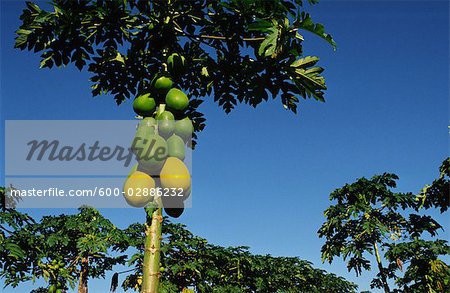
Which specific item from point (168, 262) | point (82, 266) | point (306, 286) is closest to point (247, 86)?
point (168, 262)

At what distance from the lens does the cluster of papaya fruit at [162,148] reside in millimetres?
2509

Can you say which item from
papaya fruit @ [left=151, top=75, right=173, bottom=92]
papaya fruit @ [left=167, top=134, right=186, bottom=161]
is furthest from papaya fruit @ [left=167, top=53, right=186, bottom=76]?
papaya fruit @ [left=167, top=134, right=186, bottom=161]

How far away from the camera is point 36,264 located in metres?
10.3

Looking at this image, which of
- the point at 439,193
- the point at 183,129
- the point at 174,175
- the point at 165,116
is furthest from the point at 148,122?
the point at 439,193

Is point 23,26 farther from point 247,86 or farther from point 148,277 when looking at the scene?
point 148,277

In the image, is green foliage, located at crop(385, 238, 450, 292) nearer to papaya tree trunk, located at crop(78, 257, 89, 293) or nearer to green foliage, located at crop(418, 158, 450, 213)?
green foliage, located at crop(418, 158, 450, 213)

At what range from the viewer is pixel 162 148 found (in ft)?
8.68

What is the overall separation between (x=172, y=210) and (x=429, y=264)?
13150 millimetres

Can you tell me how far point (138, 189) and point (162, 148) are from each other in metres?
0.33

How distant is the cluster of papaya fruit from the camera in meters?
2.51

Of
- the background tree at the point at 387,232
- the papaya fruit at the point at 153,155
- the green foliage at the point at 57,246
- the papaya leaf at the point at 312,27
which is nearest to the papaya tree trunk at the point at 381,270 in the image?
the background tree at the point at 387,232

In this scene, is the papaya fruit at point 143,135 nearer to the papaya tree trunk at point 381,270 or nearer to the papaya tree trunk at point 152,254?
the papaya tree trunk at point 152,254

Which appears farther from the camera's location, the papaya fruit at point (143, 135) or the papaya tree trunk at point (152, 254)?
the papaya fruit at point (143, 135)

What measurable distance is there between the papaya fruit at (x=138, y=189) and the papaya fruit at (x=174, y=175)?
0.09 metres
